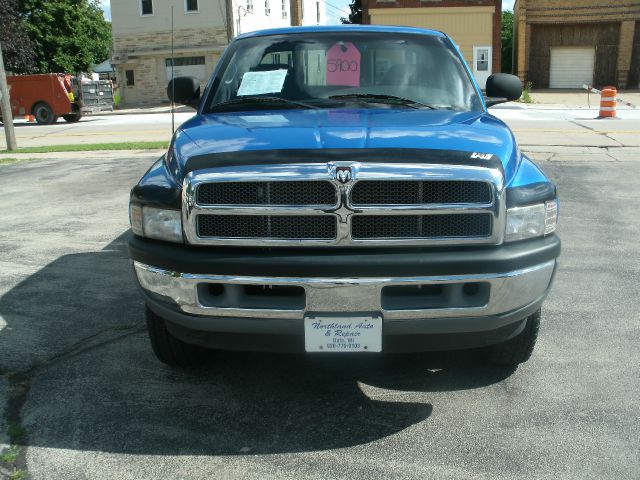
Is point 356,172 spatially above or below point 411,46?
below

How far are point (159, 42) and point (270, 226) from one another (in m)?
37.6

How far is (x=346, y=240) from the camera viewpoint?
9.84 feet

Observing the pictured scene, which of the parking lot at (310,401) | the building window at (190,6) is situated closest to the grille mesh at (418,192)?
the parking lot at (310,401)

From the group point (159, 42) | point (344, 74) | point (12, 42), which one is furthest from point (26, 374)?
point (159, 42)

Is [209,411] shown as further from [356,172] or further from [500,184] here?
[500,184]

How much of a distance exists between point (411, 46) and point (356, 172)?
6.36 ft

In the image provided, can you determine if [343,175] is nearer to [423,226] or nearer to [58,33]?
[423,226]

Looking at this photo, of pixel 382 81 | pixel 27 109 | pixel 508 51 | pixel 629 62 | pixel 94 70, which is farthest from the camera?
pixel 94 70

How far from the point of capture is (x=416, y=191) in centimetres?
301

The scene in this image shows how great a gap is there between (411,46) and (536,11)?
3610cm

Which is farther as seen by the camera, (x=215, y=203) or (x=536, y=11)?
(x=536, y=11)

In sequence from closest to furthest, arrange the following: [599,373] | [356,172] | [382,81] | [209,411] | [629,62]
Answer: [356,172]
[209,411]
[599,373]
[382,81]
[629,62]

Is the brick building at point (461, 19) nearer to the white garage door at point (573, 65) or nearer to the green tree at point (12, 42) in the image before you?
the white garage door at point (573, 65)

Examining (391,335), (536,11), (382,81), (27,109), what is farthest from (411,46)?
(536,11)
